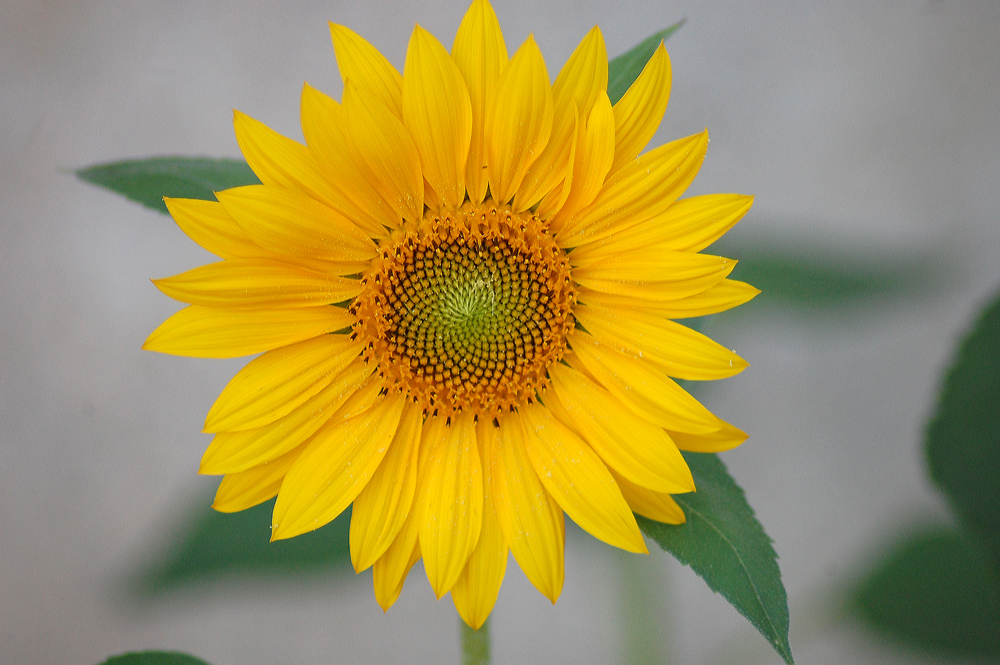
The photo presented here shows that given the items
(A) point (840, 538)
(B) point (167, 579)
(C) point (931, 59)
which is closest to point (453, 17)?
(C) point (931, 59)

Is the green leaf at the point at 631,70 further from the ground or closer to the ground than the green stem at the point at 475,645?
further from the ground

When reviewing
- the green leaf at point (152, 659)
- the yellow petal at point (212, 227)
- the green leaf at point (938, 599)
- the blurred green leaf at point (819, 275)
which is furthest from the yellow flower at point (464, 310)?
the green leaf at point (938, 599)

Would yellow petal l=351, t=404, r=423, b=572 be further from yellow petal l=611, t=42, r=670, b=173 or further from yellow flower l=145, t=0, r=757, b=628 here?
yellow petal l=611, t=42, r=670, b=173

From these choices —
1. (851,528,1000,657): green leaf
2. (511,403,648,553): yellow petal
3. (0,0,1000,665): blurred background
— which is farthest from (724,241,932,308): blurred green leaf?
(511,403,648,553): yellow petal

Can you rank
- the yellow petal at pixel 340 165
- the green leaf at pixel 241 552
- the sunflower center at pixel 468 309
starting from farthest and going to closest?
the green leaf at pixel 241 552 → the sunflower center at pixel 468 309 → the yellow petal at pixel 340 165

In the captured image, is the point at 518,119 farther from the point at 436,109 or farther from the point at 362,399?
the point at 362,399

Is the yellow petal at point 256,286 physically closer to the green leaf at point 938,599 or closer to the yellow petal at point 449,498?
the yellow petal at point 449,498
